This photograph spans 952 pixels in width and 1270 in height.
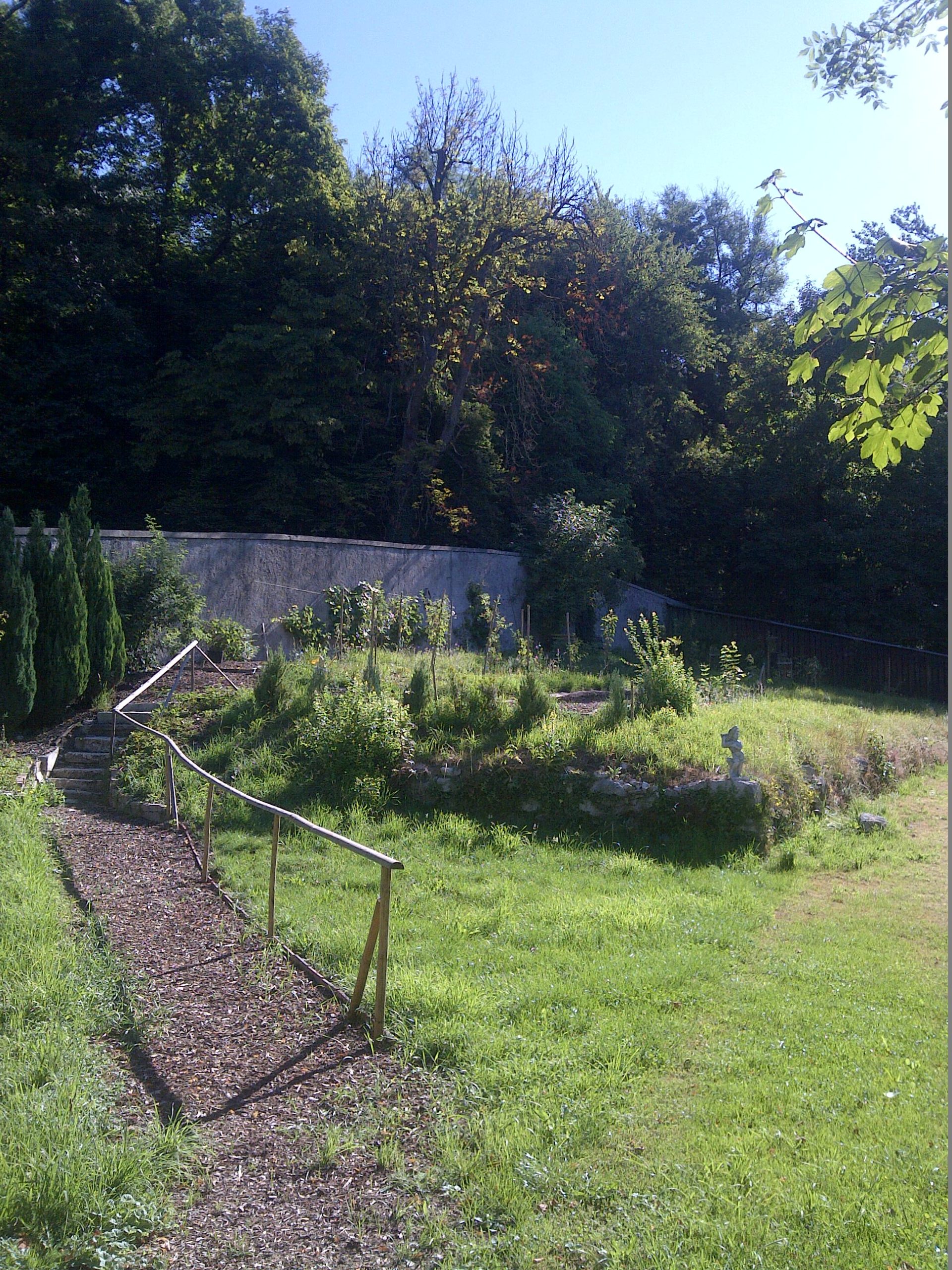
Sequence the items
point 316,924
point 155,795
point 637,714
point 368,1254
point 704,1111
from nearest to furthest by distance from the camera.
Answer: point 368,1254, point 704,1111, point 316,924, point 155,795, point 637,714

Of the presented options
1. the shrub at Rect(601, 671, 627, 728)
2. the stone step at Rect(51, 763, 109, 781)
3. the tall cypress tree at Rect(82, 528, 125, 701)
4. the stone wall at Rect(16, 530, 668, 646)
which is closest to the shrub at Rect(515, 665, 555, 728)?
the shrub at Rect(601, 671, 627, 728)

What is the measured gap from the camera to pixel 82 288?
69.2 feet

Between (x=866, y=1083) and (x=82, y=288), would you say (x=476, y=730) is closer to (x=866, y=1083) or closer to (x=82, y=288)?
(x=866, y=1083)

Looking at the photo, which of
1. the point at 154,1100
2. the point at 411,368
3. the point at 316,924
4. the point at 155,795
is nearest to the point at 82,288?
the point at 411,368

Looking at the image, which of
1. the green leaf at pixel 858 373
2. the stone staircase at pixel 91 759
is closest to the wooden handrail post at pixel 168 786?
the stone staircase at pixel 91 759

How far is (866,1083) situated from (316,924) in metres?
3.30

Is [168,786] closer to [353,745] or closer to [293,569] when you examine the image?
[353,745]

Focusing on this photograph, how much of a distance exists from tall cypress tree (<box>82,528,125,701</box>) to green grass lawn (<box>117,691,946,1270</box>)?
3.95 m

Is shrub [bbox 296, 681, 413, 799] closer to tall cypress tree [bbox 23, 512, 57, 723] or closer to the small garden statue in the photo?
the small garden statue

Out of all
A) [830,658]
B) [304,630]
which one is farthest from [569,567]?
[304,630]

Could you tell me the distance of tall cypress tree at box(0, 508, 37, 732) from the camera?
10211 millimetres

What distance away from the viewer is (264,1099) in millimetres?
3996

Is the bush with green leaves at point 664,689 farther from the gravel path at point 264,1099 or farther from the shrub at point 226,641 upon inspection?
the shrub at point 226,641

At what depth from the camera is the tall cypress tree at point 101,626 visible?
11.9 metres
